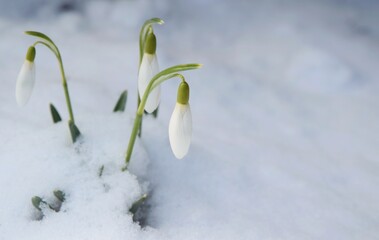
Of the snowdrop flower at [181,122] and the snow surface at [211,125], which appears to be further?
the snow surface at [211,125]

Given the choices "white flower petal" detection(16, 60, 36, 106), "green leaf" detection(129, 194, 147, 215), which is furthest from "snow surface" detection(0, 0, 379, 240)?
"white flower petal" detection(16, 60, 36, 106)

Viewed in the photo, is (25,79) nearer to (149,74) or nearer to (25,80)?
(25,80)

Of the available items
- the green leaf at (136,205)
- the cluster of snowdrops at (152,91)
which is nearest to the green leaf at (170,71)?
the cluster of snowdrops at (152,91)

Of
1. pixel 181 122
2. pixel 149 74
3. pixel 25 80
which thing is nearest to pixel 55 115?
pixel 25 80

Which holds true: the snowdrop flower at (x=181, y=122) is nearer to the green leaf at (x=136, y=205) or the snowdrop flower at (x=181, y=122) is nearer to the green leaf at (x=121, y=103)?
the green leaf at (x=136, y=205)

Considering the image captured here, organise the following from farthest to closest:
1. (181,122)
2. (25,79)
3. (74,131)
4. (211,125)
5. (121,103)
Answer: (211,125)
(121,103)
(74,131)
(25,79)
(181,122)

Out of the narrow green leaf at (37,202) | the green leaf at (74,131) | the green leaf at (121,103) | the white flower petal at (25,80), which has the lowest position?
the narrow green leaf at (37,202)

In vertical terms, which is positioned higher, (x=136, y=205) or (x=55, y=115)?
(x=55, y=115)
